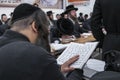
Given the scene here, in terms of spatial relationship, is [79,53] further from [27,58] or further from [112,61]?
[27,58]

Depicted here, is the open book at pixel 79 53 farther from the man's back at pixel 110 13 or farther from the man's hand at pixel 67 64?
the man's back at pixel 110 13

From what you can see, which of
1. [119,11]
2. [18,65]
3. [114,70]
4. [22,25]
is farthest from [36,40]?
[119,11]

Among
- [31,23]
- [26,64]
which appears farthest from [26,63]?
[31,23]

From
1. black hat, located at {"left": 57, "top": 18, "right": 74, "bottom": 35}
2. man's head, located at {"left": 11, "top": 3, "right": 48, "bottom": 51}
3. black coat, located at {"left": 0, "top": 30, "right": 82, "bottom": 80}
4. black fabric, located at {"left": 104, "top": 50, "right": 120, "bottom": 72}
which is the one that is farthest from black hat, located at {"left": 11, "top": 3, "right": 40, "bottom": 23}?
black hat, located at {"left": 57, "top": 18, "right": 74, "bottom": 35}

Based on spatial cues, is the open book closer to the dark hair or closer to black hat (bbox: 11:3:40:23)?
the dark hair

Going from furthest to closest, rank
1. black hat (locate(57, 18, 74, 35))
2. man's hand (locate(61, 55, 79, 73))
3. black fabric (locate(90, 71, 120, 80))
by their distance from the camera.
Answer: black hat (locate(57, 18, 74, 35)) < man's hand (locate(61, 55, 79, 73)) < black fabric (locate(90, 71, 120, 80))

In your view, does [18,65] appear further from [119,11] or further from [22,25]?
[119,11]

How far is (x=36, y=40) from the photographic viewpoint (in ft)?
4.90

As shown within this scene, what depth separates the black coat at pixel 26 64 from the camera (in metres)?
1.31

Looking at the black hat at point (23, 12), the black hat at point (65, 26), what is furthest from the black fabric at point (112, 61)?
the black hat at point (65, 26)

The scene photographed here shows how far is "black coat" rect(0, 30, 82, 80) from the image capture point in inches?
51.5

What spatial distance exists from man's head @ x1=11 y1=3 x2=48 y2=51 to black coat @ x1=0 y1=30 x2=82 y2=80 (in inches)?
4.1

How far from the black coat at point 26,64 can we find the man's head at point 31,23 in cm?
10

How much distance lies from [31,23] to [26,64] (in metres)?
0.23
